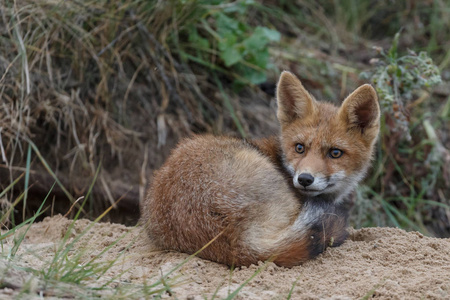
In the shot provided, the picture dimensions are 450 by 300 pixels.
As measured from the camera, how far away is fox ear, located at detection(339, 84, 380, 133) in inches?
161

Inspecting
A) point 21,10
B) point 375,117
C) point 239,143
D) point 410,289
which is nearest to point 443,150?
point 375,117

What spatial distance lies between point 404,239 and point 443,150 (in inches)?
119

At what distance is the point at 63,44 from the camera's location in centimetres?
547

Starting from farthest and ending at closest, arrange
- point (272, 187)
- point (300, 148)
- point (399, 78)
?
point (399, 78)
point (300, 148)
point (272, 187)

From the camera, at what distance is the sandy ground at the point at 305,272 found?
110 inches

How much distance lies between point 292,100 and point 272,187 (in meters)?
1.21

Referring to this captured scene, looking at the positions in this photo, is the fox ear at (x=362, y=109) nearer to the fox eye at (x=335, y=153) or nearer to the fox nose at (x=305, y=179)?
the fox eye at (x=335, y=153)

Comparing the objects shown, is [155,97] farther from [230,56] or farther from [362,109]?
[362,109]

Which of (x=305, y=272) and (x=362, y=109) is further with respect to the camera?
(x=362, y=109)

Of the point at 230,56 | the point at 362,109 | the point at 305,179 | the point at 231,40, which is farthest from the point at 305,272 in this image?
the point at 231,40

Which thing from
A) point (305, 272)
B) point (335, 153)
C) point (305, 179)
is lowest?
point (305, 272)

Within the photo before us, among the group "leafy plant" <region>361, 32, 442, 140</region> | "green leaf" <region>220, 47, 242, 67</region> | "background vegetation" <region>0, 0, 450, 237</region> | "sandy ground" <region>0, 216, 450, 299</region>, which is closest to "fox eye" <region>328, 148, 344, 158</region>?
"sandy ground" <region>0, 216, 450, 299</region>

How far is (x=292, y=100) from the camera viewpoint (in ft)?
14.7

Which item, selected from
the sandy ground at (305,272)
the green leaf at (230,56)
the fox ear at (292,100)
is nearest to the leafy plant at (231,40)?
the green leaf at (230,56)
